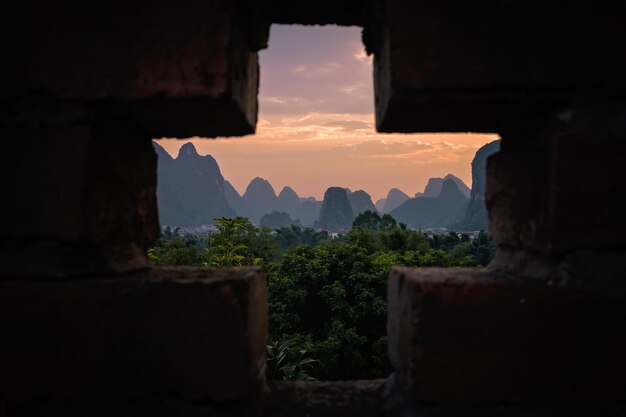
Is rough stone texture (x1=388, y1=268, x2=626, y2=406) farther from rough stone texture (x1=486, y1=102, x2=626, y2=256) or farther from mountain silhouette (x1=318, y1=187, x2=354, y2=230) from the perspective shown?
mountain silhouette (x1=318, y1=187, x2=354, y2=230)

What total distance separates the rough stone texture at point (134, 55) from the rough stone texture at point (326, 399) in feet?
Result: 3.17

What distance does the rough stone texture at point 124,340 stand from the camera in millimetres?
1209

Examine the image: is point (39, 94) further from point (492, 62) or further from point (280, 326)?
point (280, 326)

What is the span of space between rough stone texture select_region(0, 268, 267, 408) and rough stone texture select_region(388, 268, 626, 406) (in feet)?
1.71

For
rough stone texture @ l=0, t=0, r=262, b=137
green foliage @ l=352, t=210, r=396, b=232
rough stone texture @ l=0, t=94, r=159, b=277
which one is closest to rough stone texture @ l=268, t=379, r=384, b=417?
rough stone texture @ l=0, t=94, r=159, b=277

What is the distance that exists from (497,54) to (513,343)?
0.81 meters

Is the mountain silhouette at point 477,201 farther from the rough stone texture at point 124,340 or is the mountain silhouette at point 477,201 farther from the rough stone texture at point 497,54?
the rough stone texture at point 124,340

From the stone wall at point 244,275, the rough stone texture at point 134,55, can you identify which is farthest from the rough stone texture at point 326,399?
the rough stone texture at point 134,55

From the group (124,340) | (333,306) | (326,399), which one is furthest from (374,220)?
(124,340)

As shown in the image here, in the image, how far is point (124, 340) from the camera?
122 centimetres

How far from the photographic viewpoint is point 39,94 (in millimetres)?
1238

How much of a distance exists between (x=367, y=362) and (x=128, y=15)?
13.4 meters

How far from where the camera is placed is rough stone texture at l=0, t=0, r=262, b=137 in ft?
3.81

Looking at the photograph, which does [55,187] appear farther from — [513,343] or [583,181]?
[583,181]
